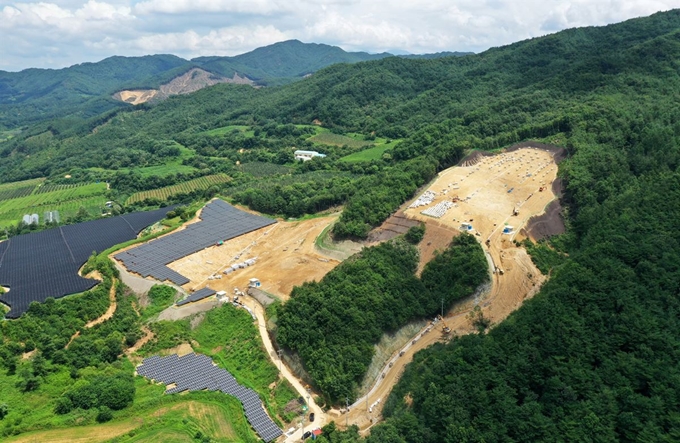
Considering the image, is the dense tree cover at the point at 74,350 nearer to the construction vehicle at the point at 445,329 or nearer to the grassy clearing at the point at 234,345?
the grassy clearing at the point at 234,345

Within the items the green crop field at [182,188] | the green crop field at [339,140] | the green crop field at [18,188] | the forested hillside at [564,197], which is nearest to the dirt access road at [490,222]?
the forested hillside at [564,197]

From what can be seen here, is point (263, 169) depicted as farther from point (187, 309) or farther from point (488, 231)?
point (488, 231)

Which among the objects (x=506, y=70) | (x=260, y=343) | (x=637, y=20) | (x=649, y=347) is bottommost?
(x=260, y=343)

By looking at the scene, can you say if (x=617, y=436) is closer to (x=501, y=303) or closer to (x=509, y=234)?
(x=501, y=303)

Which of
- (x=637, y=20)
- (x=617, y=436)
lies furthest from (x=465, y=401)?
(x=637, y=20)

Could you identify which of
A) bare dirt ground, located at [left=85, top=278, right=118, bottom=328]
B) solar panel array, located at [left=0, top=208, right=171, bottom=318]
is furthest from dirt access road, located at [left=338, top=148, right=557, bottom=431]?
solar panel array, located at [left=0, top=208, right=171, bottom=318]

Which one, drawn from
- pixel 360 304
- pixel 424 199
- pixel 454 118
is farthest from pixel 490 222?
pixel 454 118
